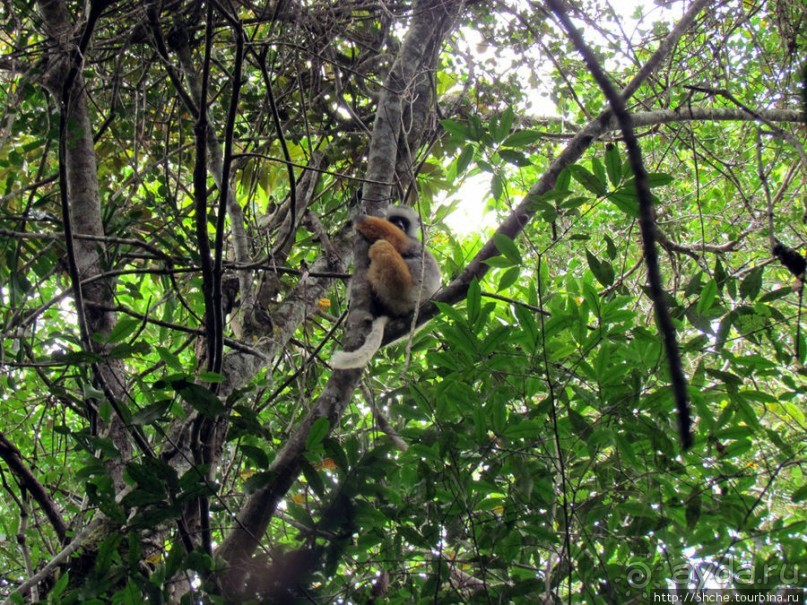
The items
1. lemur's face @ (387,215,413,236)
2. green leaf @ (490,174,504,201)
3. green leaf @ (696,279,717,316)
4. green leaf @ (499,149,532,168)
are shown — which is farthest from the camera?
lemur's face @ (387,215,413,236)

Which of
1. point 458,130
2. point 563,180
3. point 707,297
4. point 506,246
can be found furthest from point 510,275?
point 707,297

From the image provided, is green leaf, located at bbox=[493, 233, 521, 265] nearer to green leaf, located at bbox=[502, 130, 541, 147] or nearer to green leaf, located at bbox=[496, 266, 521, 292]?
green leaf, located at bbox=[496, 266, 521, 292]

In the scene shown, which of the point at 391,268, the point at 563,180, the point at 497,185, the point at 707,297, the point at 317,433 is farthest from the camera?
the point at 391,268

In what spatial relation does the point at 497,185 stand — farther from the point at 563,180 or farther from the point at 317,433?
the point at 317,433

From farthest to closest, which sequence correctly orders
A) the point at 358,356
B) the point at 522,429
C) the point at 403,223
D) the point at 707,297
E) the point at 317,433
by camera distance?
1. the point at 403,223
2. the point at 358,356
3. the point at 707,297
4. the point at 522,429
5. the point at 317,433

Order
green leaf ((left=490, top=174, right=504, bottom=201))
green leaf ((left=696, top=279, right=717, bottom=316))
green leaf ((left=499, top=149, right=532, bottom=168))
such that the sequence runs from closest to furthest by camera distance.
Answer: green leaf ((left=696, top=279, right=717, bottom=316)) < green leaf ((left=499, top=149, right=532, bottom=168)) < green leaf ((left=490, top=174, right=504, bottom=201))

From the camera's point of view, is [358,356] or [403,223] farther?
[403,223]

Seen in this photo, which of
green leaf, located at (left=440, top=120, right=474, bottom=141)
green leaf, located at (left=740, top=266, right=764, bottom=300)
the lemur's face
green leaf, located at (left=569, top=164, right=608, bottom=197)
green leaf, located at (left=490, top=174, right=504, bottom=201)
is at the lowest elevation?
green leaf, located at (left=740, top=266, right=764, bottom=300)

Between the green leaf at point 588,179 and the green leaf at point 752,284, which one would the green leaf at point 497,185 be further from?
the green leaf at point 752,284

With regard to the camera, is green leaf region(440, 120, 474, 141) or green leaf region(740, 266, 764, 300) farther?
green leaf region(440, 120, 474, 141)

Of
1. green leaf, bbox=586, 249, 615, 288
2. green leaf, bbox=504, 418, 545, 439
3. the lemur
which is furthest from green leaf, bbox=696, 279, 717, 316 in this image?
the lemur

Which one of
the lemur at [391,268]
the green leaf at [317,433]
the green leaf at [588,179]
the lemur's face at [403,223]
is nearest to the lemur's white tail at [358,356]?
the lemur at [391,268]

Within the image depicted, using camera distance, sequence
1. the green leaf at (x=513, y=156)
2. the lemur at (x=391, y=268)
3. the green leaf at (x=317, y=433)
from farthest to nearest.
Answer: the lemur at (x=391, y=268)
the green leaf at (x=513, y=156)
the green leaf at (x=317, y=433)

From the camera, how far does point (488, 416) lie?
8.13 feet
